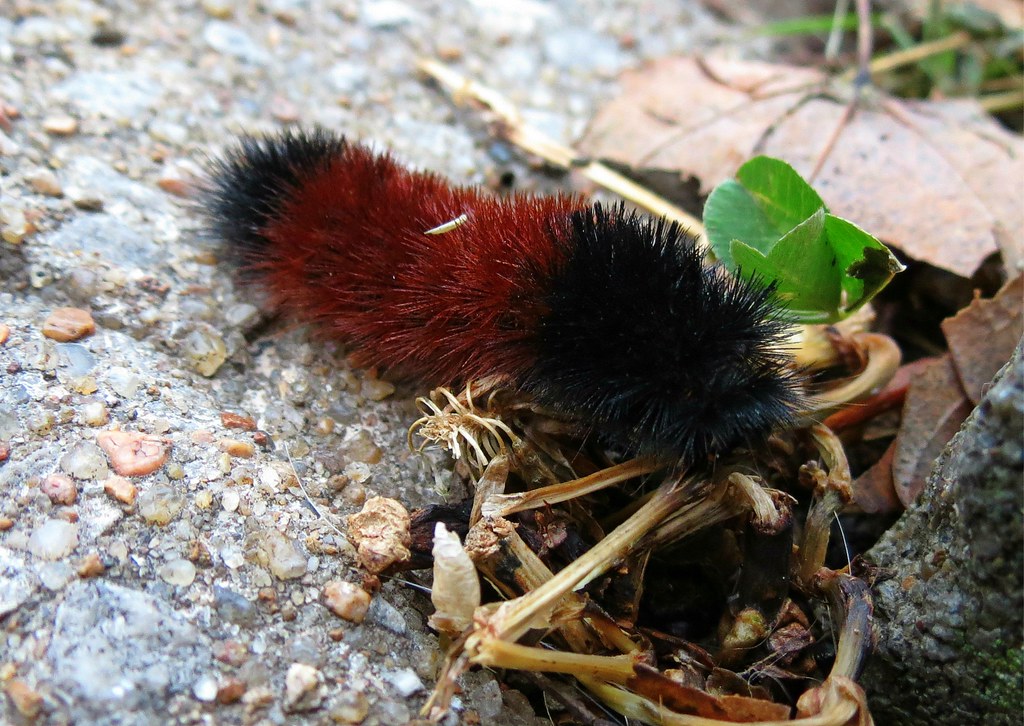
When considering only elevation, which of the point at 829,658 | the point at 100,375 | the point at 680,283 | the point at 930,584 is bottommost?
the point at 100,375

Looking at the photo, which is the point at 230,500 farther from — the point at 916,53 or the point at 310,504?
the point at 916,53

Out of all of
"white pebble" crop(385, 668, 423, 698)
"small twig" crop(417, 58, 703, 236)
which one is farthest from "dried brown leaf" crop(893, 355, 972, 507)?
"white pebble" crop(385, 668, 423, 698)

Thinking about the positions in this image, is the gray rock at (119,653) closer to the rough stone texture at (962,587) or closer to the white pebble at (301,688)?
the white pebble at (301,688)

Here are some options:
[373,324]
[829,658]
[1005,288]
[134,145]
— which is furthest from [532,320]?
[134,145]

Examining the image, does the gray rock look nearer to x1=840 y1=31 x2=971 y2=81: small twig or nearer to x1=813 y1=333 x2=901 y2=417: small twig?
x1=813 y1=333 x2=901 y2=417: small twig

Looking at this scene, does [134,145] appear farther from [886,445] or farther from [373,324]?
[886,445]

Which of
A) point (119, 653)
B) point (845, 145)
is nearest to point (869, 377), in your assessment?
point (845, 145)

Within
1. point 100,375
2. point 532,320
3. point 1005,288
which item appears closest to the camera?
point 532,320

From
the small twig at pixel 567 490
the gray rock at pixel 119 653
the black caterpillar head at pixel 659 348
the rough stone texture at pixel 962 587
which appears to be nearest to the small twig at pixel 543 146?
the black caterpillar head at pixel 659 348
